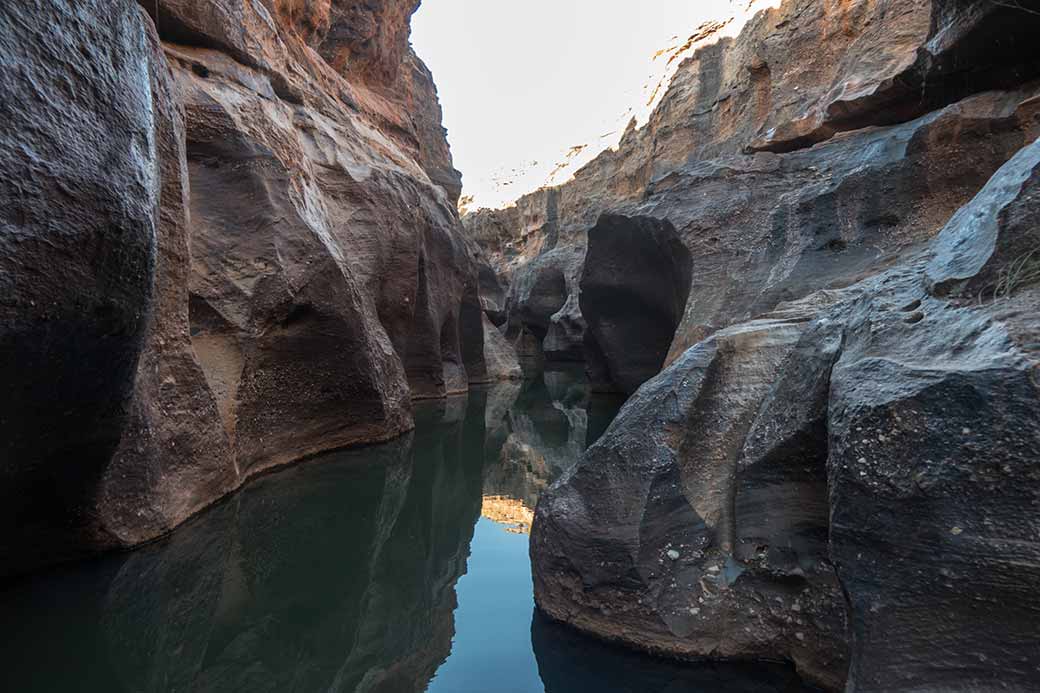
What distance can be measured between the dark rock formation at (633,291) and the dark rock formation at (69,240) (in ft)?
18.0

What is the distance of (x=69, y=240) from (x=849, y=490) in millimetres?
2962

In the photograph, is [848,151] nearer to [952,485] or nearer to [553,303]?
[952,485]

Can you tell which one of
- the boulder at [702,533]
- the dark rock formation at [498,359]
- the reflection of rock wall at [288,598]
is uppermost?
the dark rock formation at [498,359]

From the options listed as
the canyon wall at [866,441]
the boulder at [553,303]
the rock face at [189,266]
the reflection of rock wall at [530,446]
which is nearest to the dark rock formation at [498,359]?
the boulder at [553,303]

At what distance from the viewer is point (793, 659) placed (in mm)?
2230

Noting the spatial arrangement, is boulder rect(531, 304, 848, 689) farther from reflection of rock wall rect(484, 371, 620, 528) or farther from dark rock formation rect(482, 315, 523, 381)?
dark rock formation rect(482, 315, 523, 381)

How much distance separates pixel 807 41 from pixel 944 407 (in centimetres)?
956

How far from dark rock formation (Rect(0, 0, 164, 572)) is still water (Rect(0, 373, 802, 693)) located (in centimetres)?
67

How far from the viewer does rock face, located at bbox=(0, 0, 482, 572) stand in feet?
7.18

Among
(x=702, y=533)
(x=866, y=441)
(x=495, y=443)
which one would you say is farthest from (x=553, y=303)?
(x=866, y=441)

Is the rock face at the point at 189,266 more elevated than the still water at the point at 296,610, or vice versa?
the rock face at the point at 189,266

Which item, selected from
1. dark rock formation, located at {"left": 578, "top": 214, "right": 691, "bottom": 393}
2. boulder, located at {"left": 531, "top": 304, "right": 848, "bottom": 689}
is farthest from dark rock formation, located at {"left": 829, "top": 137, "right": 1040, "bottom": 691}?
dark rock formation, located at {"left": 578, "top": 214, "right": 691, "bottom": 393}

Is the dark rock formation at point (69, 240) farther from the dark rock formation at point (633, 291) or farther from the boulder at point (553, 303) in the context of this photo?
the boulder at point (553, 303)

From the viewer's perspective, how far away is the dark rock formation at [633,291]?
7.47 metres
